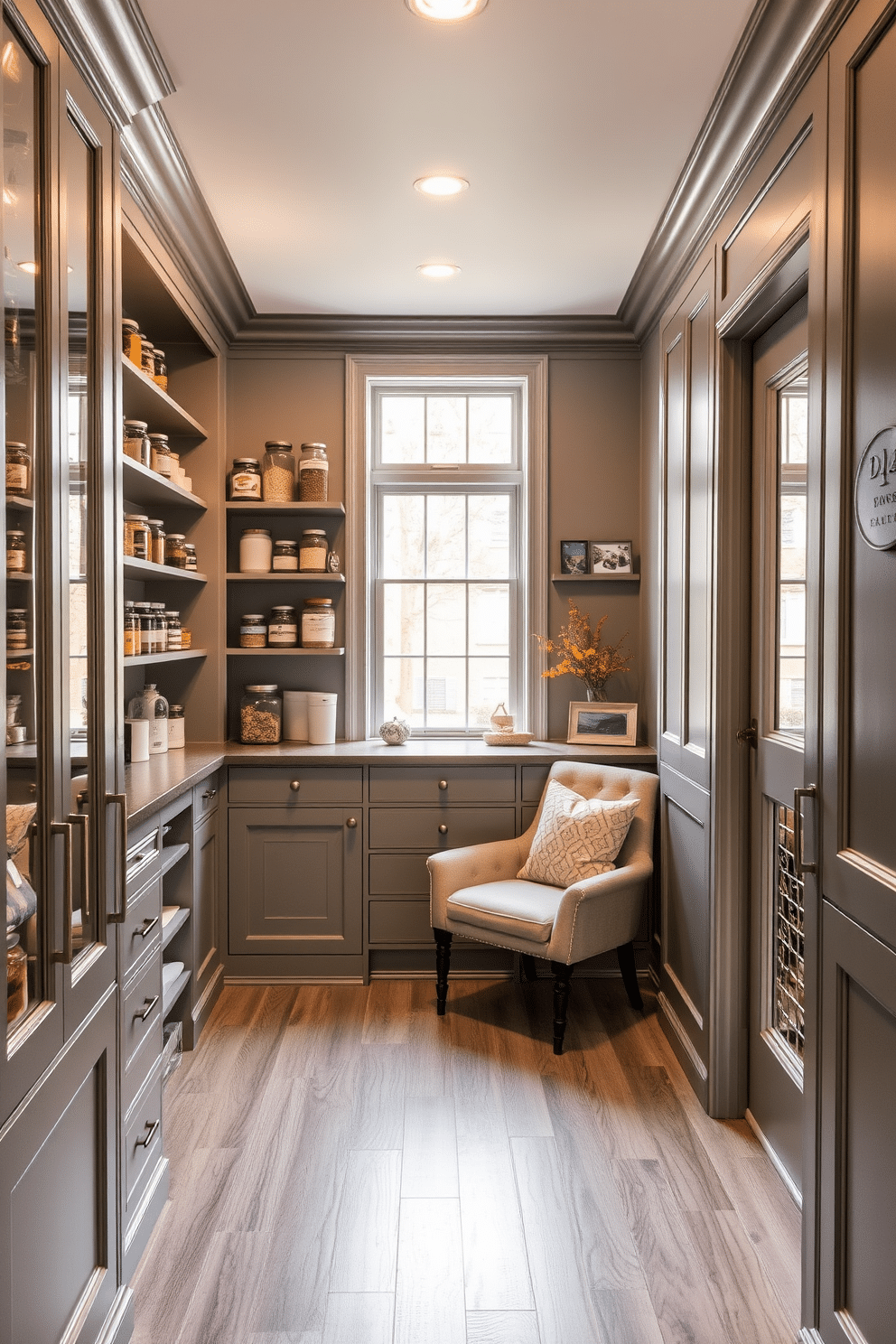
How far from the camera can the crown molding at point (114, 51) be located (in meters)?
1.76

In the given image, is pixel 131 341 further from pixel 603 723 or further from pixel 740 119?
pixel 603 723

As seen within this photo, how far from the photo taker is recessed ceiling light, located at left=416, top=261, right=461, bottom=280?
3.50 m

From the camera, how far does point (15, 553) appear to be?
4.89ft

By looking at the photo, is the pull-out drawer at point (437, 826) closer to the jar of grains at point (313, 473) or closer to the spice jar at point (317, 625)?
the spice jar at point (317, 625)

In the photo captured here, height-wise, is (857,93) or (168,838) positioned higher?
(857,93)

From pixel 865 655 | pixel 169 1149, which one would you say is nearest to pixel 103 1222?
pixel 169 1149

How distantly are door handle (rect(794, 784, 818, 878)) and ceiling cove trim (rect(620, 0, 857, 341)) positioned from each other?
1.43 meters

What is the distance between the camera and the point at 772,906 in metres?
2.64

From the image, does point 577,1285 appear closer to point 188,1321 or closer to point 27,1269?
point 188,1321

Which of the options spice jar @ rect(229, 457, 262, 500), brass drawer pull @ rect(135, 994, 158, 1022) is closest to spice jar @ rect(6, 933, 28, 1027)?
brass drawer pull @ rect(135, 994, 158, 1022)

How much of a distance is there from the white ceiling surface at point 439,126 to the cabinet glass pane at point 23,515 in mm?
738

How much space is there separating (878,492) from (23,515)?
1363 millimetres

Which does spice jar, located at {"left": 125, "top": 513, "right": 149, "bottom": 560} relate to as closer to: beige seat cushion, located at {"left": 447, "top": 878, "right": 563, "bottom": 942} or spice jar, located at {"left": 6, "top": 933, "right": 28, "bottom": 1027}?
beige seat cushion, located at {"left": 447, "top": 878, "right": 563, "bottom": 942}

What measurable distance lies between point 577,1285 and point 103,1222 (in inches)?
39.3
